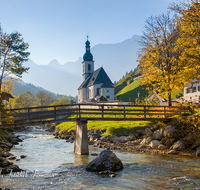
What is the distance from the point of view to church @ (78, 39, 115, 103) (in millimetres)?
84562

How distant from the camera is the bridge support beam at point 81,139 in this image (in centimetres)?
1920

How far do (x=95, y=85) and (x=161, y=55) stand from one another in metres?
62.6

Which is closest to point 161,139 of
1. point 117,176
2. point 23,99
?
point 117,176

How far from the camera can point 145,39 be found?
2830 centimetres

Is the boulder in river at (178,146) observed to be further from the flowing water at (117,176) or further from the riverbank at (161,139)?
the flowing water at (117,176)

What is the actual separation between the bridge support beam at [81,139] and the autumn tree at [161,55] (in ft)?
32.6

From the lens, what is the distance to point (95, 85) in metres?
88.3

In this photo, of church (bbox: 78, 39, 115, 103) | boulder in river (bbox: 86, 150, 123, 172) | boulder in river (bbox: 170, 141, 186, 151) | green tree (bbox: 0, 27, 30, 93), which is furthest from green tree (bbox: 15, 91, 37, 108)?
boulder in river (bbox: 86, 150, 123, 172)

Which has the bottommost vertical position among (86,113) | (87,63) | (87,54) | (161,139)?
(161,139)

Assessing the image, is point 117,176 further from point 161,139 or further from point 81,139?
point 161,139

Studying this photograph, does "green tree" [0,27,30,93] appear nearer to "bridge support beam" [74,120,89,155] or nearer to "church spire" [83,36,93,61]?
"bridge support beam" [74,120,89,155]

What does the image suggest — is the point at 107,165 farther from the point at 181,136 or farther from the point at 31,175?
the point at 181,136

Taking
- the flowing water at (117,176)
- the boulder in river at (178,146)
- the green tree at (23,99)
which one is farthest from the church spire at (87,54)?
the flowing water at (117,176)

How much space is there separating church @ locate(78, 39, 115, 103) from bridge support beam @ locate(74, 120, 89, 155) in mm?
51829
